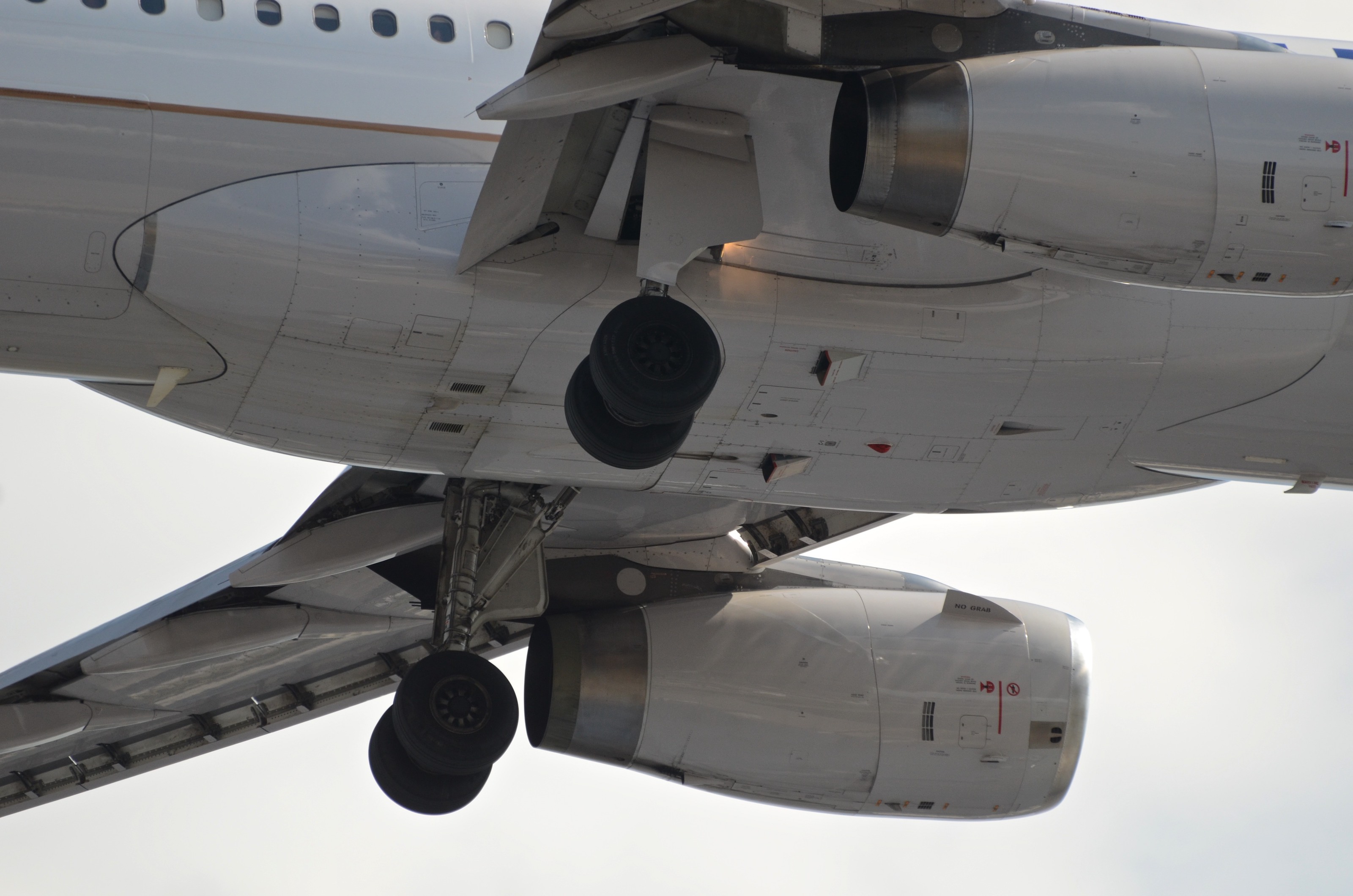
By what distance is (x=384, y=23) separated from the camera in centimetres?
934

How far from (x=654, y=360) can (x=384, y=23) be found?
8.81ft

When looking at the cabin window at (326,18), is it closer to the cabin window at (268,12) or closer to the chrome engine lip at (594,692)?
the cabin window at (268,12)

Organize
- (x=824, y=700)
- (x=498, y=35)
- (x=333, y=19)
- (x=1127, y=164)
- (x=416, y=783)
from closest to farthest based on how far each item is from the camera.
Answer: (x=1127, y=164) → (x=333, y=19) → (x=498, y=35) → (x=416, y=783) → (x=824, y=700)

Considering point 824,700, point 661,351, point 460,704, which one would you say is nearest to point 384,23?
point 661,351

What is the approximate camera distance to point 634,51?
811 centimetres

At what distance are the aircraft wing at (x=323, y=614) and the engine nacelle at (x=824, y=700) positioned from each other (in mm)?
716

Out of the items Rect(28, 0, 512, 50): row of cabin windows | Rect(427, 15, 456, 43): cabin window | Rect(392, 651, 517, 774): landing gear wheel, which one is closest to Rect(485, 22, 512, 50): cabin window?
Rect(28, 0, 512, 50): row of cabin windows

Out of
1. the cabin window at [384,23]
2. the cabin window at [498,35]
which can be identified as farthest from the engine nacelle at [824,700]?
the cabin window at [384,23]

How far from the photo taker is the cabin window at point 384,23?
929 centimetres

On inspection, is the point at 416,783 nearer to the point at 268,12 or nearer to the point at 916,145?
the point at 268,12

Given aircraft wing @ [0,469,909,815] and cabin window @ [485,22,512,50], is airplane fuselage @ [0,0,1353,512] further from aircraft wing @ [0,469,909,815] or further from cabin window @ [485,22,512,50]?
aircraft wing @ [0,469,909,815]

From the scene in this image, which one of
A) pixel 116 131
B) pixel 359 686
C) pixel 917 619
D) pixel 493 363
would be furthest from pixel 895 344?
pixel 359 686

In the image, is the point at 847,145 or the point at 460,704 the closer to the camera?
the point at 847,145

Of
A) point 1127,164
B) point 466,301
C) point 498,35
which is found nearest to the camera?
point 1127,164
